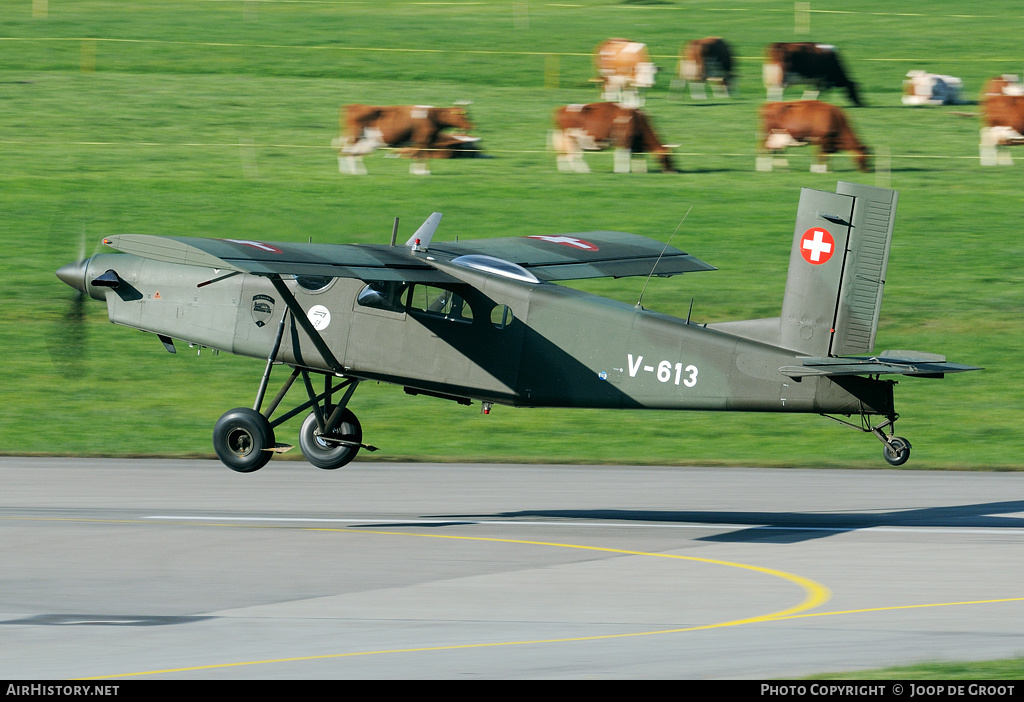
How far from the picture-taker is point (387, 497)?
65.5ft

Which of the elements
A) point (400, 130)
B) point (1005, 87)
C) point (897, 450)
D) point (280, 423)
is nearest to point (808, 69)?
point (1005, 87)

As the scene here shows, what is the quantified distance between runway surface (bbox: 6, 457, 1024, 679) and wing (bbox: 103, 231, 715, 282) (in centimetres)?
337

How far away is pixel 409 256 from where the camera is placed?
1758 cm

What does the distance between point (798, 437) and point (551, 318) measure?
9244mm

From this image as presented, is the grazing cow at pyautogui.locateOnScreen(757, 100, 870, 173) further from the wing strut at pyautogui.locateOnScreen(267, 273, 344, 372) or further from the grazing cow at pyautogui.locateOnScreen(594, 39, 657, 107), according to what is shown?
the wing strut at pyautogui.locateOnScreen(267, 273, 344, 372)

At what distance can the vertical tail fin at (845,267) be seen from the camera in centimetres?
1588

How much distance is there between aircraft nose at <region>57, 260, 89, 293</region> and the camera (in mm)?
18406

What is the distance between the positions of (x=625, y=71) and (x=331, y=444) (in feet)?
89.4

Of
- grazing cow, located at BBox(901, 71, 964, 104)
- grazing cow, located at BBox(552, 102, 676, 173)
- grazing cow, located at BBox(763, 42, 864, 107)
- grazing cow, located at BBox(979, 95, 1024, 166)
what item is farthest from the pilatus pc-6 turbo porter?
grazing cow, located at BBox(901, 71, 964, 104)

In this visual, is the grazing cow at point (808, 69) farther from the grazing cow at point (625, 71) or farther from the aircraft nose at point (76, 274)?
the aircraft nose at point (76, 274)

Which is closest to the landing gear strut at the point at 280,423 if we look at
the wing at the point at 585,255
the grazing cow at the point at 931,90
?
the wing at the point at 585,255

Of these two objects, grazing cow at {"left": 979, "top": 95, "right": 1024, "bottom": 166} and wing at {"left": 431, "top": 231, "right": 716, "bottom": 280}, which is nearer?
wing at {"left": 431, "top": 231, "right": 716, "bottom": 280}

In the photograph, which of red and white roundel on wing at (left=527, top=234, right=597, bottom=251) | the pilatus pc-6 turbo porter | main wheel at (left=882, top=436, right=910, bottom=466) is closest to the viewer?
main wheel at (left=882, top=436, right=910, bottom=466)

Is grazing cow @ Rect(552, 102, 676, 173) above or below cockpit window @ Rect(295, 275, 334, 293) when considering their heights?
above
